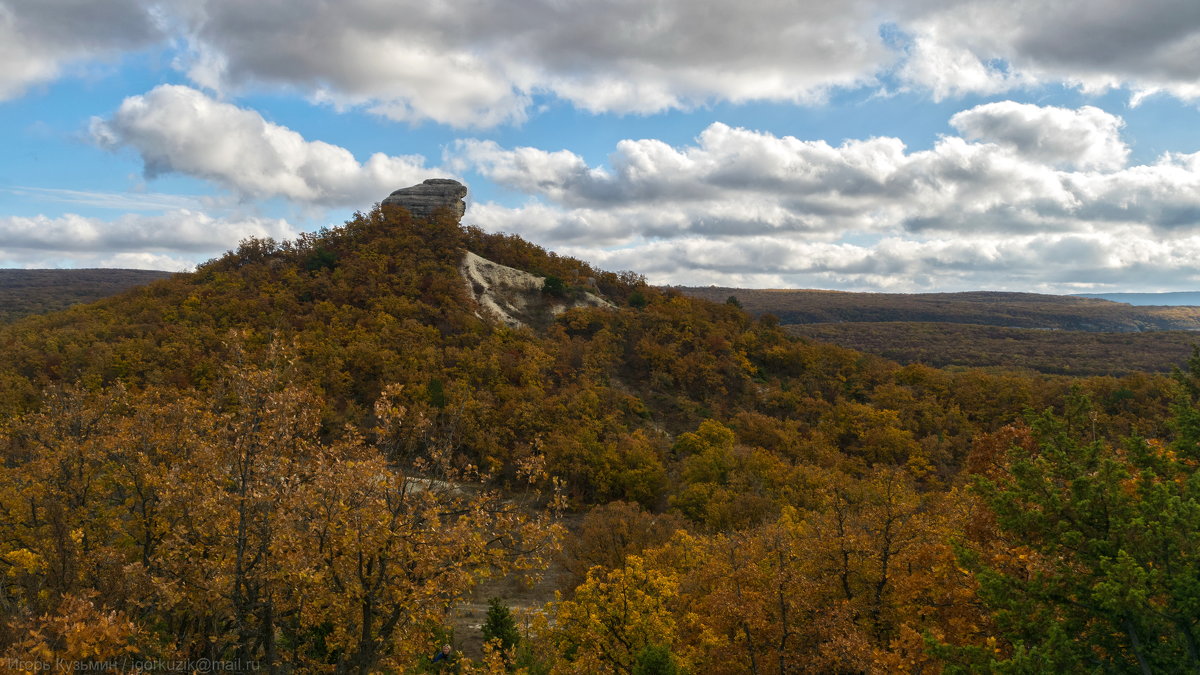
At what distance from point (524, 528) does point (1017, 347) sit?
156 m

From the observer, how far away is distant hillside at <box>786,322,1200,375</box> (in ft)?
357

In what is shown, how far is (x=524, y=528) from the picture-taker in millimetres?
12992

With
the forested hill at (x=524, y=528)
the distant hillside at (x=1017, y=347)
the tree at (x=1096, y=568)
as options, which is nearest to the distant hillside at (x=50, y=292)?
the forested hill at (x=524, y=528)

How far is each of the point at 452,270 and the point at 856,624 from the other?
60.2 metres

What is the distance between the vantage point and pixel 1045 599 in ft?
36.9

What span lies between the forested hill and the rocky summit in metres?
37.8

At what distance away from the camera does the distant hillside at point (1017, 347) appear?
10872 cm

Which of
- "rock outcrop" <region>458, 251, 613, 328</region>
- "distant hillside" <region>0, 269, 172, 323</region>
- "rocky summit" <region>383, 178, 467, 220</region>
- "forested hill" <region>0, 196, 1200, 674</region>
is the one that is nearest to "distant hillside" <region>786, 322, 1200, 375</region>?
"rock outcrop" <region>458, 251, 613, 328</region>

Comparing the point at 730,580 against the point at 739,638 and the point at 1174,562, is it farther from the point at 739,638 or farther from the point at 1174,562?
the point at 1174,562

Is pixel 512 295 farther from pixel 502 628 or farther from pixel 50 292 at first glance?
pixel 50 292

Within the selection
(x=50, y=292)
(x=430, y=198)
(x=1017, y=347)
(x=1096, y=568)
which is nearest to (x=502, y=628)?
(x=1096, y=568)

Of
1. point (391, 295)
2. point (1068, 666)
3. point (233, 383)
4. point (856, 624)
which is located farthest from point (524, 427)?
point (1068, 666)

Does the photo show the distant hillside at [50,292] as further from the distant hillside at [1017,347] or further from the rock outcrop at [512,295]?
the distant hillside at [1017,347]

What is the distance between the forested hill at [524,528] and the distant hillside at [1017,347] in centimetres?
6588
